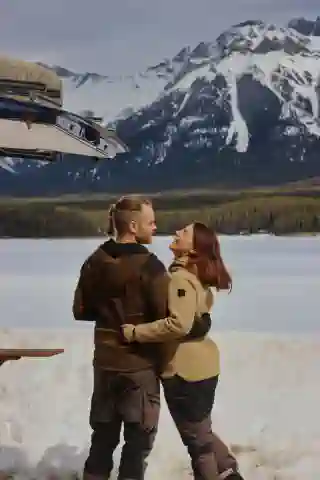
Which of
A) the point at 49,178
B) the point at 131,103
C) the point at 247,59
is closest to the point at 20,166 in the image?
the point at 49,178

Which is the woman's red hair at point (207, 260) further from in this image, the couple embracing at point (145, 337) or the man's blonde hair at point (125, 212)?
the man's blonde hair at point (125, 212)

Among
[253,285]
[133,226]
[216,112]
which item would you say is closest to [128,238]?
[133,226]

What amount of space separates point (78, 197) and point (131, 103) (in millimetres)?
364

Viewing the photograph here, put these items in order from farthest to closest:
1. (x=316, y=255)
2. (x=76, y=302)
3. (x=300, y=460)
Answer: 1. (x=316, y=255)
2. (x=300, y=460)
3. (x=76, y=302)

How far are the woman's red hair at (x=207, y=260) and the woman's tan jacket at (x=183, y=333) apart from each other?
27mm

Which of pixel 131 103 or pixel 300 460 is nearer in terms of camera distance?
pixel 300 460

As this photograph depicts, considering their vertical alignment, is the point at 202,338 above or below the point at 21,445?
above

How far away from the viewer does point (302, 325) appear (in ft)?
7.74

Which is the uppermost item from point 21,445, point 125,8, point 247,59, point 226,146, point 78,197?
point 125,8

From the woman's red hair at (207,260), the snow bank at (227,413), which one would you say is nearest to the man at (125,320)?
the woman's red hair at (207,260)

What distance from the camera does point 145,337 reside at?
6.31 feet

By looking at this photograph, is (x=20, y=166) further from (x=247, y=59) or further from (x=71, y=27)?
(x=247, y=59)

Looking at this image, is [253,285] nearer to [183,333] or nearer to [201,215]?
[201,215]

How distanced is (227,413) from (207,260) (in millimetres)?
576
